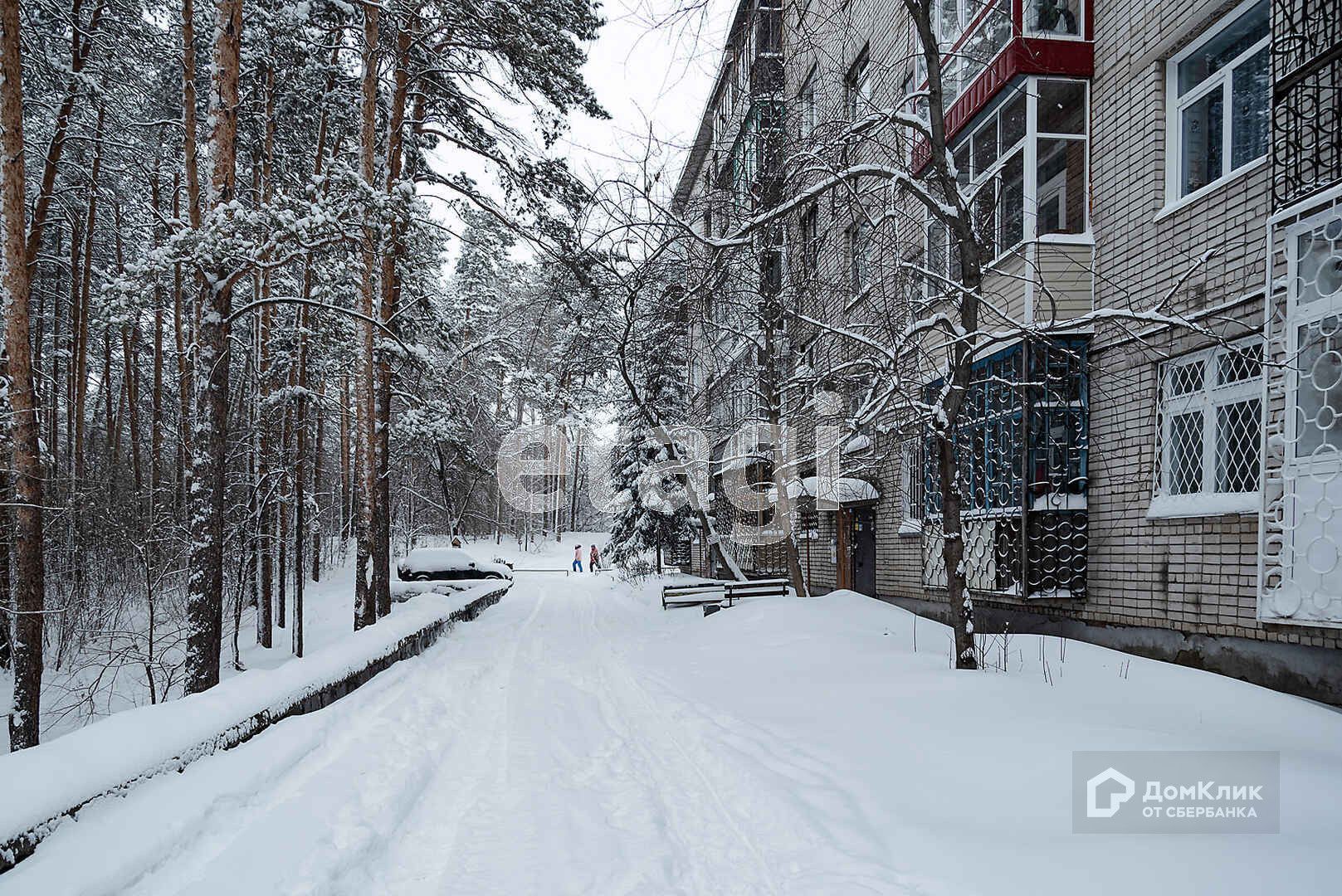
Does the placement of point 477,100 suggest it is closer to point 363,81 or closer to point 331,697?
point 363,81

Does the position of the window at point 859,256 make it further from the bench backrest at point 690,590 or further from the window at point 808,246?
the bench backrest at point 690,590

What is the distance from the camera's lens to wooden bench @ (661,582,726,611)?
54.6 ft

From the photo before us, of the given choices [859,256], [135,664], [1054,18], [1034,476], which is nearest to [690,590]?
[1034,476]

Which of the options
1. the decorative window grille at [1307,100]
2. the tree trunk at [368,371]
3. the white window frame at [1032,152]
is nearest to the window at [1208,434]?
the decorative window grille at [1307,100]

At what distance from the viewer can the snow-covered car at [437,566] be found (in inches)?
881

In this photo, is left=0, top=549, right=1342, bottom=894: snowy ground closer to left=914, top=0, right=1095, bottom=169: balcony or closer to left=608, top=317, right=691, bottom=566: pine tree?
left=914, top=0, right=1095, bottom=169: balcony

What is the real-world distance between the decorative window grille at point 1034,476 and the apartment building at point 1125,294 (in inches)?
1.5

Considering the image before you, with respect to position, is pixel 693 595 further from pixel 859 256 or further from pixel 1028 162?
pixel 1028 162

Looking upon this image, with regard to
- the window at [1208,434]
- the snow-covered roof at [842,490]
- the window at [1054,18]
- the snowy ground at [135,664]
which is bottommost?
the snowy ground at [135,664]

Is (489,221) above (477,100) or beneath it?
beneath

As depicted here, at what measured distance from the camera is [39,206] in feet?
41.2

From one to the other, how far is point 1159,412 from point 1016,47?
4.80m

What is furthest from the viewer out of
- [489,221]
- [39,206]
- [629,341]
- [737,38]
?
[489,221]

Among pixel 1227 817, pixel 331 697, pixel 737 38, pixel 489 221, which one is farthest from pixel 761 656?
pixel 489 221
